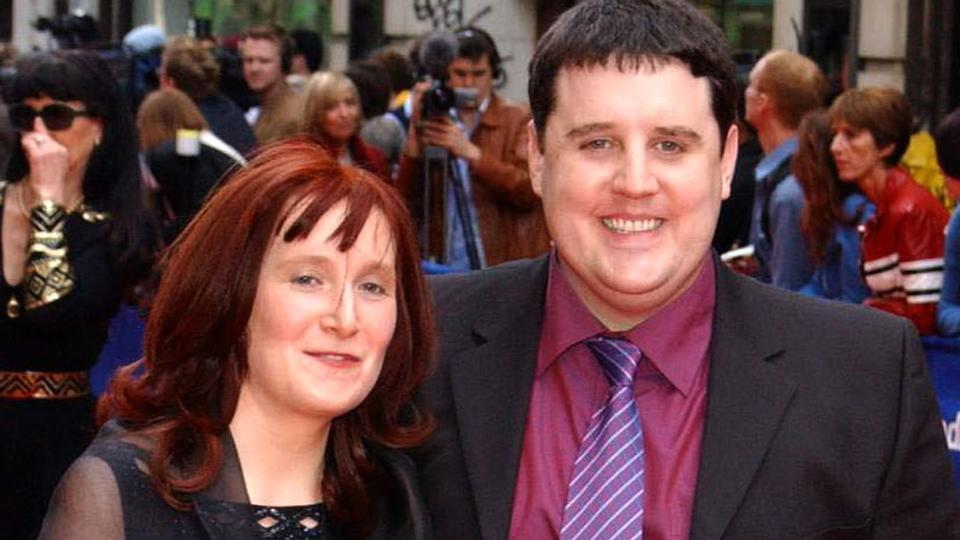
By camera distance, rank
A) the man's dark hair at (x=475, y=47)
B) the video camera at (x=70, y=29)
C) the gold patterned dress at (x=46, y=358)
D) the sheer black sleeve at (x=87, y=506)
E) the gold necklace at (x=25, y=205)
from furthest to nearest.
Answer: the video camera at (x=70, y=29), the man's dark hair at (x=475, y=47), the gold necklace at (x=25, y=205), the gold patterned dress at (x=46, y=358), the sheer black sleeve at (x=87, y=506)

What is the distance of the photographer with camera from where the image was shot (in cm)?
823

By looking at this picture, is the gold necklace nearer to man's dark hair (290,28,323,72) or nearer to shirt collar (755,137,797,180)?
shirt collar (755,137,797,180)

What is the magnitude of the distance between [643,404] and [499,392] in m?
0.26

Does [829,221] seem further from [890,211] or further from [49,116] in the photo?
[49,116]

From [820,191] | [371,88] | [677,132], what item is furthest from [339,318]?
[371,88]

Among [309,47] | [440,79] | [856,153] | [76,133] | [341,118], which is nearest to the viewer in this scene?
[76,133]

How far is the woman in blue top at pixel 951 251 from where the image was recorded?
257 inches

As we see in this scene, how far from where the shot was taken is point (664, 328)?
3240 millimetres

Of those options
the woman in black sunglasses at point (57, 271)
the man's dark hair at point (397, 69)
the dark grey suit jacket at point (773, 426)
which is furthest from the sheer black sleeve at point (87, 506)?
the man's dark hair at point (397, 69)

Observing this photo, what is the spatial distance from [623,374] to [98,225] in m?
2.95

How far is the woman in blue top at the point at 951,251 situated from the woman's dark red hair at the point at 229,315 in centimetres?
363

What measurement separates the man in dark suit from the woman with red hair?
24cm

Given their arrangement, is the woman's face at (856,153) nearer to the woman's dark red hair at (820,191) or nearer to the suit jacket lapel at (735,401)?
the woman's dark red hair at (820,191)

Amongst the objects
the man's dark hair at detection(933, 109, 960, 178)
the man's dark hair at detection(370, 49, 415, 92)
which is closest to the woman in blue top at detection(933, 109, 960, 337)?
the man's dark hair at detection(933, 109, 960, 178)
